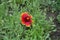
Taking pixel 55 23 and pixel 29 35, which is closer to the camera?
pixel 29 35

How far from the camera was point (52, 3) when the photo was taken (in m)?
3.95

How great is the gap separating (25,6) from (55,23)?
56 cm

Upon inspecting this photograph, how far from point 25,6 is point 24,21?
52cm

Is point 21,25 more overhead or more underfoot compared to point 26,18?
more underfoot

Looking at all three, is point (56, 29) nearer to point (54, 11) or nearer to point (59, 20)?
point (59, 20)

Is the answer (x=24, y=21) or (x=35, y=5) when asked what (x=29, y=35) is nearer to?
(x=24, y=21)

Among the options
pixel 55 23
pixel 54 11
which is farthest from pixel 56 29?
pixel 54 11

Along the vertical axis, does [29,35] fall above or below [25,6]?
below

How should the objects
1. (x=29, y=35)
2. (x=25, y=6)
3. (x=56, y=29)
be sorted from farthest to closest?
(x=25, y=6)
(x=56, y=29)
(x=29, y=35)

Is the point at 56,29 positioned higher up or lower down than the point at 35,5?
lower down

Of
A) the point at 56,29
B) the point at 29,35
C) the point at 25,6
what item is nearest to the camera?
the point at 29,35

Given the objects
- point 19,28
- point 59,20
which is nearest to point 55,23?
point 59,20

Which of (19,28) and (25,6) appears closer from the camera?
(19,28)

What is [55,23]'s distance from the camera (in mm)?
3682
